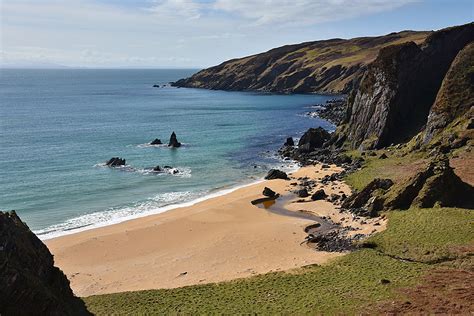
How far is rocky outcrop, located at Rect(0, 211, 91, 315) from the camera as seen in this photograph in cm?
2408

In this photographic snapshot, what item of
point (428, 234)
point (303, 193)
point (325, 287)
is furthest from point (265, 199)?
point (325, 287)

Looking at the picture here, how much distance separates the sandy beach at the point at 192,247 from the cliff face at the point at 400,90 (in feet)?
89.2

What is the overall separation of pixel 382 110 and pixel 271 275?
58.1 meters

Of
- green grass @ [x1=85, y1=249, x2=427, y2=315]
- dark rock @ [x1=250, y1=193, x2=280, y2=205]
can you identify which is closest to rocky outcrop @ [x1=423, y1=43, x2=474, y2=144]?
dark rock @ [x1=250, y1=193, x2=280, y2=205]

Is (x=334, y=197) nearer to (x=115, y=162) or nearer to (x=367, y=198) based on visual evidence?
(x=367, y=198)

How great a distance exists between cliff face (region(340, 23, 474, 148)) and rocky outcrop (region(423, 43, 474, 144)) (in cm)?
761

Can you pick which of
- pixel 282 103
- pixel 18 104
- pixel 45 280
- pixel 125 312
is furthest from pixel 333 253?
pixel 18 104

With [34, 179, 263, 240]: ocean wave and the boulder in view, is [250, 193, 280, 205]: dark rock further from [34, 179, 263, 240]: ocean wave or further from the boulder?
the boulder

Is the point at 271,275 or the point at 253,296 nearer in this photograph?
the point at 253,296

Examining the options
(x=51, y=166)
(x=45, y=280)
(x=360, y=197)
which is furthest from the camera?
(x=51, y=166)

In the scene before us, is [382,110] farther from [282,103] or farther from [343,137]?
[282,103]

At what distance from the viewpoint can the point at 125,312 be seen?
31.6 metres

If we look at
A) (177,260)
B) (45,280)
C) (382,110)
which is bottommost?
(177,260)

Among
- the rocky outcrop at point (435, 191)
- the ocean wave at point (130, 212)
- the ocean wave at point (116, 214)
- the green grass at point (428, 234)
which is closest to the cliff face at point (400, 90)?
the ocean wave at point (130, 212)
